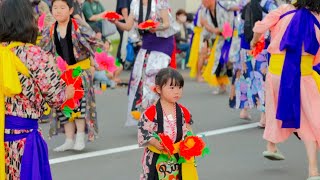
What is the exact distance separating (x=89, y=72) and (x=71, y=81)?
3223 millimetres

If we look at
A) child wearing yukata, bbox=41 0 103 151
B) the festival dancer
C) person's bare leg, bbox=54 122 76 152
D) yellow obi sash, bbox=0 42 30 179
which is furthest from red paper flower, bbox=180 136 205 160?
the festival dancer

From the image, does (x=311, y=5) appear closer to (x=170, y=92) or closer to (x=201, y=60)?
(x=170, y=92)

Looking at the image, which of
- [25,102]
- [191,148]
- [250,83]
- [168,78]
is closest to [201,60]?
[250,83]

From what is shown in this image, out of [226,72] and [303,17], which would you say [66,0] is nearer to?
[303,17]

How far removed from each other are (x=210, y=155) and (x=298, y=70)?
1977 mm

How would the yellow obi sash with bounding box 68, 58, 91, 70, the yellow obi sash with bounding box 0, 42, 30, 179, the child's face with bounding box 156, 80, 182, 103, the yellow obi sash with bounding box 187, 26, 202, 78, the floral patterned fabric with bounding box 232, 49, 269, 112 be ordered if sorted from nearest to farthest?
the yellow obi sash with bounding box 0, 42, 30, 179, the child's face with bounding box 156, 80, 182, 103, the yellow obi sash with bounding box 68, 58, 91, 70, the floral patterned fabric with bounding box 232, 49, 269, 112, the yellow obi sash with bounding box 187, 26, 202, 78

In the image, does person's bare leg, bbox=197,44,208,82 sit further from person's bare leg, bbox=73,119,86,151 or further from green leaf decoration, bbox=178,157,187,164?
green leaf decoration, bbox=178,157,187,164

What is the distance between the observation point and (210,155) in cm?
1019

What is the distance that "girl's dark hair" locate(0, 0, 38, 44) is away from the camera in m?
6.17

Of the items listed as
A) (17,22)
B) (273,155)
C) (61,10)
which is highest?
(17,22)

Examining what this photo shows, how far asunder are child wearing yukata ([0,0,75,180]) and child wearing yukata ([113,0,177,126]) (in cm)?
472

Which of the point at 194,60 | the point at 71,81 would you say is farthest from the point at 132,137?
the point at 194,60

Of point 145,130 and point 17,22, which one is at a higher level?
point 17,22

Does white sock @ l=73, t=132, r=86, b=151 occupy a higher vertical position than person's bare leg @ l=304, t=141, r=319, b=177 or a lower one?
lower
